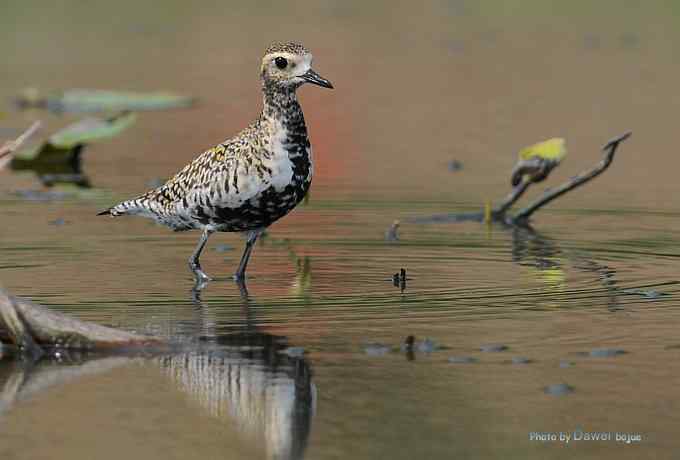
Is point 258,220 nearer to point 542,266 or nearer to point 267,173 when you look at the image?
point 267,173

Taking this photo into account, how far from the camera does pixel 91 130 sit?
14.6m

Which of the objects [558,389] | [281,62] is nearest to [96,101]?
[281,62]

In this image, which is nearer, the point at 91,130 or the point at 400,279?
the point at 400,279

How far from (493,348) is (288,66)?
2.79m

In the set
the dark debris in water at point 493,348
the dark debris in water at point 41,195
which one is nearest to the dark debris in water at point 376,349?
the dark debris in water at point 493,348

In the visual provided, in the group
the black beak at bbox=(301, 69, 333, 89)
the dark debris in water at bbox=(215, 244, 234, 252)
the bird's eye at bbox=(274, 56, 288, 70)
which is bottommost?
the dark debris in water at bbox=(215, 244, 234, 252)

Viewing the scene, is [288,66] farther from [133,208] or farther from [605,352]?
[605,352]

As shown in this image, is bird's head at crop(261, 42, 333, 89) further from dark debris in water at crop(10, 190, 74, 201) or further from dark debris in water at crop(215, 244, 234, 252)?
dark debris in water at crop(10, 190, 74, 201)

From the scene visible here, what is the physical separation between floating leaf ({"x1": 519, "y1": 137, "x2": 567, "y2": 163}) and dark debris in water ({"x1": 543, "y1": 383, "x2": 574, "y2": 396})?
483 centimetres

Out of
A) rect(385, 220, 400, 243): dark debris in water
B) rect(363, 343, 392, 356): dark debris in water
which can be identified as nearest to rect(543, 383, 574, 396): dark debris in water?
rect(363, 343, 392, 356): dark debris in water

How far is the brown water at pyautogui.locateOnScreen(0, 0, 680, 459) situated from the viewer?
22.0 feet

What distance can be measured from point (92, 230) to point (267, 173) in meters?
2.62

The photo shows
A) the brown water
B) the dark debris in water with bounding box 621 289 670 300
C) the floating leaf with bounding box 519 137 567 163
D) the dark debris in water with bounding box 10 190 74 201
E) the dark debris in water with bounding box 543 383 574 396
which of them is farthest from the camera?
the dark debris in water with bounding box 10 190 74 201

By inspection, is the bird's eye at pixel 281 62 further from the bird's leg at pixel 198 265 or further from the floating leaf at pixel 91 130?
the floating leaf at pixel 91 130
